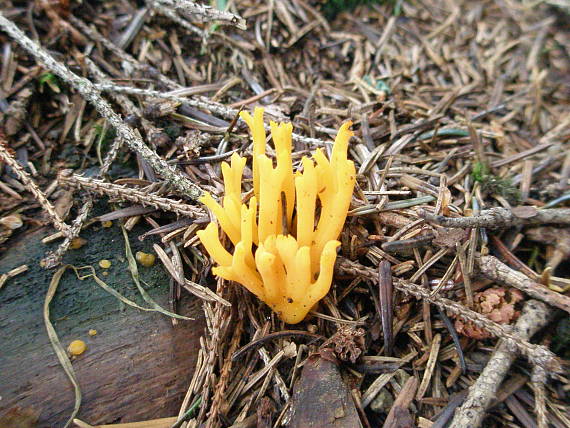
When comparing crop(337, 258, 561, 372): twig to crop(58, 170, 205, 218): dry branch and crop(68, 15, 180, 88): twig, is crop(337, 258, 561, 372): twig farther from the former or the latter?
crop(68, 15, 180, 88): twig

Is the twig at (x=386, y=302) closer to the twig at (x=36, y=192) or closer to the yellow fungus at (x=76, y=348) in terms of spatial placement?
the yellow fungus at (x=76, y=348)

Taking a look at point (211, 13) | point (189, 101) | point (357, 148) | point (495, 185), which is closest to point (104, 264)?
point (189, 101)

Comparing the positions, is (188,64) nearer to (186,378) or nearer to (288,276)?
(288,276)

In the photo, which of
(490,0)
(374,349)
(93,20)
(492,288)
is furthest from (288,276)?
(490,0)

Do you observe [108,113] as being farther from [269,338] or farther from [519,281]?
[519,281]

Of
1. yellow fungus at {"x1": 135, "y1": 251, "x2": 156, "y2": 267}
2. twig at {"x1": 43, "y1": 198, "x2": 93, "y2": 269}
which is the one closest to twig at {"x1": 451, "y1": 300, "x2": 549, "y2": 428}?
yellow fungus at {"x1": 135, "y1": 251, "x2": 156, "y2": 267}

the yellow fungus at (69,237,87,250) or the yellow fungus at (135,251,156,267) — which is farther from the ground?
the yellow fungus at (69,237,87,250)
